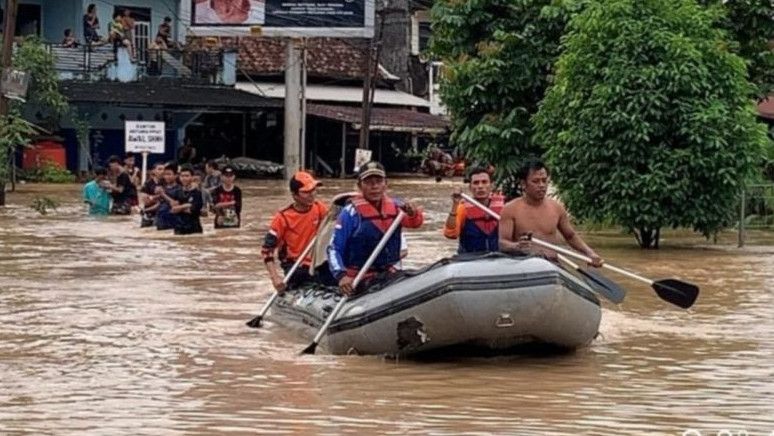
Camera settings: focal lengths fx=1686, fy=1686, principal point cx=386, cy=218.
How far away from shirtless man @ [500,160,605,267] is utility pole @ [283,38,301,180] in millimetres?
36003

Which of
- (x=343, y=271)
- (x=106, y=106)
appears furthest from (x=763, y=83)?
(x=106, y=106)

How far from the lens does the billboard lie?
48.6 m

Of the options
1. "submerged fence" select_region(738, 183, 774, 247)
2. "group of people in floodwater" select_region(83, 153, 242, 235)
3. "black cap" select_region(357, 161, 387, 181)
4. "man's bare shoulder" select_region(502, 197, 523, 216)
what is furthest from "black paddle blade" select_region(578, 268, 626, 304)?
"group of people in floodwater" select_region(83, 153, 242, 235)

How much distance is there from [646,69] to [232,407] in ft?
46.9

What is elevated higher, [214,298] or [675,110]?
[675,110]

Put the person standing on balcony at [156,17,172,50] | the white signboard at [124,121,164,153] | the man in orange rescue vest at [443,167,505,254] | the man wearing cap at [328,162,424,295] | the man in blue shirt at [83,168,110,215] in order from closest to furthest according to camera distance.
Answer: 1. the man wearing cap at [328,162,424,295]
2. the man in orange rescue vest at [443,167,505,254]
3. the man in blue shirt at [83,168,110,215]
4. the white signboard at [124,121,164,153]
5. the person standing on balcony at [156,17,172,50]

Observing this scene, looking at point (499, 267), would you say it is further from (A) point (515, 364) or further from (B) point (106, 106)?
(B) point (106, 106)

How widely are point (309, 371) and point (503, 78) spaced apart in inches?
654

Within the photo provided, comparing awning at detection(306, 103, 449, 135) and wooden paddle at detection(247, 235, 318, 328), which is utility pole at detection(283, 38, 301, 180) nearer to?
awning at detection(306, 103, 449, 135)

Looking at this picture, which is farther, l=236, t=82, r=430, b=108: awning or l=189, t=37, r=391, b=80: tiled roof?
l=189, t=37, r=391, b=80: tiled roof

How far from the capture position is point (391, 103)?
6044 centimetres

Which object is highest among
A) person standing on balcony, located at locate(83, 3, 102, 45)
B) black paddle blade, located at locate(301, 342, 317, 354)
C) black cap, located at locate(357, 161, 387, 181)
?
person standing on balcony, located at locate(83, 3, 102, 45)

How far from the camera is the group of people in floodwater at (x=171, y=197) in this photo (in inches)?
1072

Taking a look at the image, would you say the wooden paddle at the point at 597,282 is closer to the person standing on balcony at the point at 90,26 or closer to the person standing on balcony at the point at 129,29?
the person standing on balcony at the point at 129,29
